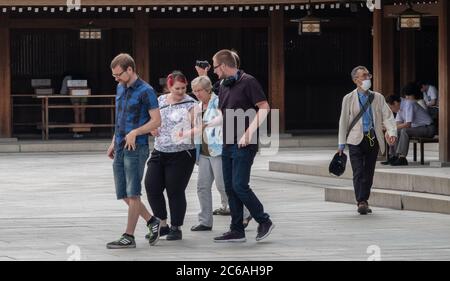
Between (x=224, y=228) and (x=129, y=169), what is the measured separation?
6.94ft

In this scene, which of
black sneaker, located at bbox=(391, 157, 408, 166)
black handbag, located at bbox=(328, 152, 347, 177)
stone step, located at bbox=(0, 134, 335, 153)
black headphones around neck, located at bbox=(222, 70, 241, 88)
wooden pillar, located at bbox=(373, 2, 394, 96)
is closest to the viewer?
black headphones around neck, located at bbox=(222, 70, 241, 88)

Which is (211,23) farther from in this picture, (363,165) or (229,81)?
(229,81)

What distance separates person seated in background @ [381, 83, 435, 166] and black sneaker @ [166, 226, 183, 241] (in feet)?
24.1

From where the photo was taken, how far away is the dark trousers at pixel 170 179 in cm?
1263

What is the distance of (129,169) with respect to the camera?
1189 cm

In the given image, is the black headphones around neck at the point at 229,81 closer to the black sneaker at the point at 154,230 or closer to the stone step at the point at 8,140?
the black sneaker at the point at 154,230

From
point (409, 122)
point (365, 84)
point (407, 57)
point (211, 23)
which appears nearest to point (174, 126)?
point (365, 84)

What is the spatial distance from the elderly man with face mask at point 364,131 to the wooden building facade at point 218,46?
44.1 feet

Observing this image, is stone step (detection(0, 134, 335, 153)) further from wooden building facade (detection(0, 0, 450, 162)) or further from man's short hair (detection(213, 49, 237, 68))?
man's short hair (detection(213, 49, 237, 68))

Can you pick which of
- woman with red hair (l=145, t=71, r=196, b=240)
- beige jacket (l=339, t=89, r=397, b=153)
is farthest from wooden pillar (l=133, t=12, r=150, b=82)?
woman with red hair (l=145, t=71, r=196, b=240)

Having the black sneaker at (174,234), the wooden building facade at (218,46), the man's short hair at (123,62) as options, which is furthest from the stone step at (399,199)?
the wooden building facade at (218,46)

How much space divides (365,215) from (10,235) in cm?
421

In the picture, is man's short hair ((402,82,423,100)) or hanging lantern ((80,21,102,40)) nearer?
man's short hair ((402,82,423,100))

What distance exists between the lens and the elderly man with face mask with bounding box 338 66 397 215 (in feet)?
48.5
